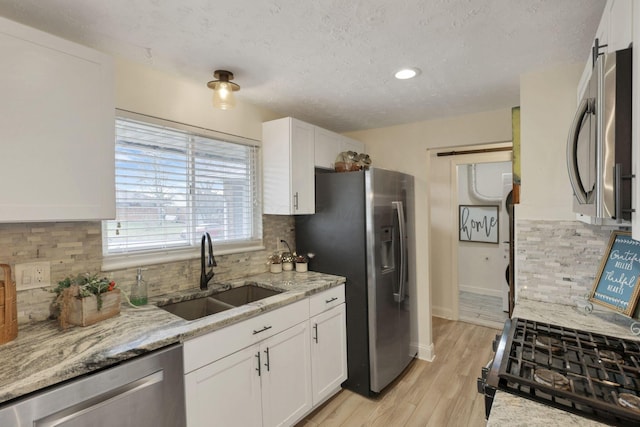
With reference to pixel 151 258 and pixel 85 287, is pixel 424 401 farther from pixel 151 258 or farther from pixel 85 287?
pixel 85 287

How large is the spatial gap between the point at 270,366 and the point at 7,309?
48.5 inches

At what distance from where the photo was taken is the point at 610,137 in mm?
852

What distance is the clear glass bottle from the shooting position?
170 centimetres

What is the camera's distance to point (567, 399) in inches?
33.1

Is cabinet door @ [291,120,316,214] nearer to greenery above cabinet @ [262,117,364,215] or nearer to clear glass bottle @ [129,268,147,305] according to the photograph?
greenery above cabinet @ [262,117,364,215]

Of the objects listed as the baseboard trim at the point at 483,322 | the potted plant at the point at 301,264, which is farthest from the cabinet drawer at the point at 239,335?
the baseboard trim at the point at 483,322

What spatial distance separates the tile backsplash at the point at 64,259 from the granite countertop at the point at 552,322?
183cm

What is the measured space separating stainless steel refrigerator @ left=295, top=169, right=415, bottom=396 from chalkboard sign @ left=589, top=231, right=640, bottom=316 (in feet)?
4.16

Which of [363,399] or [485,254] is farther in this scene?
[485,254]

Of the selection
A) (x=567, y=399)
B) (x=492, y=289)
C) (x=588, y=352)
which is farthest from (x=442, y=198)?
(x=567, y=399)

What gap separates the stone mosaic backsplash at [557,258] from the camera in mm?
1685

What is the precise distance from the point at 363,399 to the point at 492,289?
3305 millimetres

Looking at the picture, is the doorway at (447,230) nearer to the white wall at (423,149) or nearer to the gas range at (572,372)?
the white wall at (423,149)

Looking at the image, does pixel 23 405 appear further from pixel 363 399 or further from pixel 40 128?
pixel 363 399
